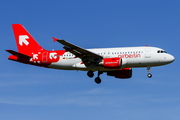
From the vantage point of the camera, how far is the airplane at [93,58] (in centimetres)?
5044

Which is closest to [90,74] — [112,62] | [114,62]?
[112,62]

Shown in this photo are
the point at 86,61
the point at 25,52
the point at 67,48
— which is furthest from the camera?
the point at 25,52

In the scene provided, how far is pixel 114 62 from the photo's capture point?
5019cm

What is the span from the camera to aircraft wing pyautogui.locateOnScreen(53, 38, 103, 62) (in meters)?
48.1

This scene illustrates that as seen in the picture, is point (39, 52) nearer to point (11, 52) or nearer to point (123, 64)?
point (11, 52)

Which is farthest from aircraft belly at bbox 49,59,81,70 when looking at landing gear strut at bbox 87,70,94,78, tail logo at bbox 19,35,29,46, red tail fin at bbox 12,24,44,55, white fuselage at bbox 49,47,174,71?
tail logo at bbox 19,35,29,46

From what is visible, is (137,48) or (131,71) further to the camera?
(131,71)

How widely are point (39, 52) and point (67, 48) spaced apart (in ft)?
25.3

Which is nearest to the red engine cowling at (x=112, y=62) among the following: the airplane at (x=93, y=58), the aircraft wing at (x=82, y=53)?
the airplane at (x=93, y=58)

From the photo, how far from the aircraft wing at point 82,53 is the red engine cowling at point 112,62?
102 centimetres

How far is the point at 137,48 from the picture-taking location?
51312 mm

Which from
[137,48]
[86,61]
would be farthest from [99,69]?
[137,48]

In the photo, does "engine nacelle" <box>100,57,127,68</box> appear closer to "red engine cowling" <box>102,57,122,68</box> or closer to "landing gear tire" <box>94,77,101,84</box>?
"red engine cowling" <box>102,57,122,68</box>

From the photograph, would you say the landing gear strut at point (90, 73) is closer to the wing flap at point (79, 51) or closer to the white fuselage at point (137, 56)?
the white fuselage at point (137, 56)
